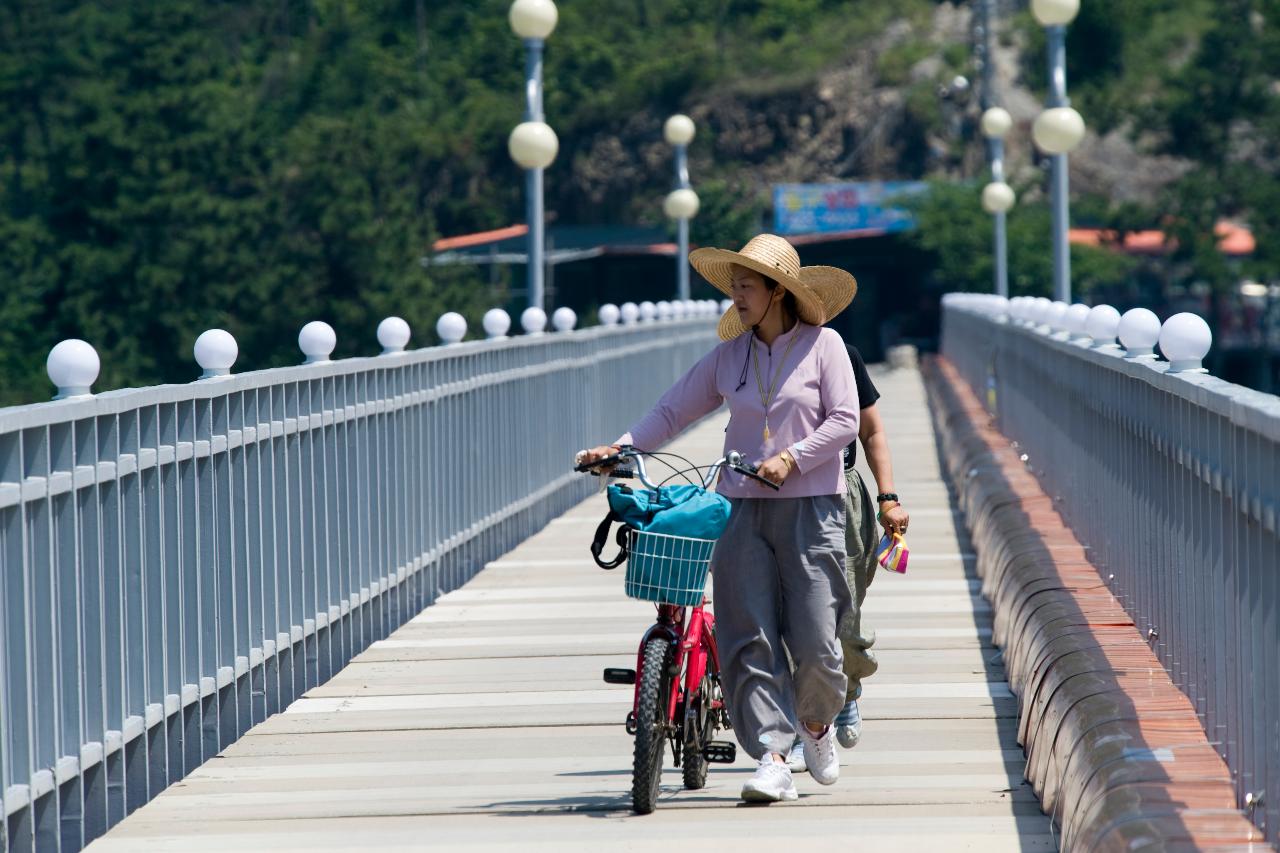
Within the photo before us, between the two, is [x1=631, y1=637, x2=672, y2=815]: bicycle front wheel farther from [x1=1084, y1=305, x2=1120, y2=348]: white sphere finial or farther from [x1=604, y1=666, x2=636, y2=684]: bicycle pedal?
[x1=1084, y1=305, x2=1120, y2=348]: white sphere finial

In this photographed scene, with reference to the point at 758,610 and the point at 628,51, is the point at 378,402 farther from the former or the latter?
the point at 628,51

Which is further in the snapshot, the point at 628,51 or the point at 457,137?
the point at 628,51

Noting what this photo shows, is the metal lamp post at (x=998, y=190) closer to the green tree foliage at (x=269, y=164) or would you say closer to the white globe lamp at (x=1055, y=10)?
the white globe lamp at (x=1055, y=10)

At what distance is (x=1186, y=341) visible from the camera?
663 centimetres

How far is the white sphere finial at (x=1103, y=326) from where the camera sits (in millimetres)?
10250

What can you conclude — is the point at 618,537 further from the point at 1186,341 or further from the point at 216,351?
the point at 216,351

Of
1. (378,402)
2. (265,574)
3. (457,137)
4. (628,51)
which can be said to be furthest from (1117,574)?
(628,51)

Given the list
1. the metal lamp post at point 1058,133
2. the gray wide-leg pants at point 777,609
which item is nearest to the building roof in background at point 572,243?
the metal lamp post at point 1058,133

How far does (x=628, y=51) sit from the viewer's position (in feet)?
291

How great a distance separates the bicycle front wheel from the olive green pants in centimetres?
83

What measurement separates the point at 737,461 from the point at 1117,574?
8.08ft

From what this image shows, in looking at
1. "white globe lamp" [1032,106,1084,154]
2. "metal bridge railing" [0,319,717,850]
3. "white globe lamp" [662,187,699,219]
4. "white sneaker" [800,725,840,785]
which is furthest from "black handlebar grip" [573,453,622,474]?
"white globe lamp" [662,187,699,219]

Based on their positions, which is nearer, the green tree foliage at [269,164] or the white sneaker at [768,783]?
the white sneaker at [768,783]

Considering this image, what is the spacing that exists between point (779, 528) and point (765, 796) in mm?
802
